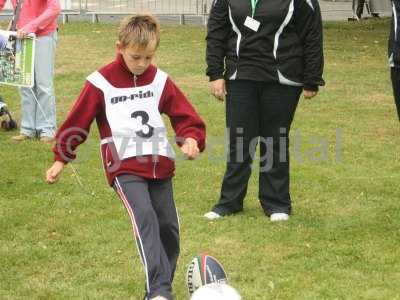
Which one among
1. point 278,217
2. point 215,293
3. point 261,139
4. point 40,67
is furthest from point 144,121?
point 40,67

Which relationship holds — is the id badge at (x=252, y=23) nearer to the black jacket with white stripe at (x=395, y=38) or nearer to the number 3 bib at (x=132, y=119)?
the black jacket with white stripe at (x=395, y=38)

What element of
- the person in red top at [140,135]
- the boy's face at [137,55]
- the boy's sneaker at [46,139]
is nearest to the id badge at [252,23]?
the person in red top at [140,135]

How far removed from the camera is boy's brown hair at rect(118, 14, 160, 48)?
4238mm

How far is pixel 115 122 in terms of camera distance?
4.42 meters

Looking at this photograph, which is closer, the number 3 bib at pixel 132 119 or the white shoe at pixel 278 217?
the number 3 bib at pixel 132 119

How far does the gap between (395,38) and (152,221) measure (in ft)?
7.94

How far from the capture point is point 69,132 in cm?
444

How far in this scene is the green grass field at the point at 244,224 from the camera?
508 cm

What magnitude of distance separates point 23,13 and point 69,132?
4.36 metres

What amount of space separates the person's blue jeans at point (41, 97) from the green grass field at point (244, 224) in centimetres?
25

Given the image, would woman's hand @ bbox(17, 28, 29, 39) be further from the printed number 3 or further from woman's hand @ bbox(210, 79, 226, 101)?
the printed number 3

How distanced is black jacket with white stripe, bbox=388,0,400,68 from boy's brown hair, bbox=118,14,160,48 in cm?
205

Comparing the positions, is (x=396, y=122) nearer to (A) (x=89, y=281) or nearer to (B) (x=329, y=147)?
(B) (x=329, y=147)

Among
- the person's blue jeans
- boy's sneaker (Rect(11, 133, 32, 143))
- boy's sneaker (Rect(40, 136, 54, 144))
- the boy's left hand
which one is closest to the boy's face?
the boy's left hand
